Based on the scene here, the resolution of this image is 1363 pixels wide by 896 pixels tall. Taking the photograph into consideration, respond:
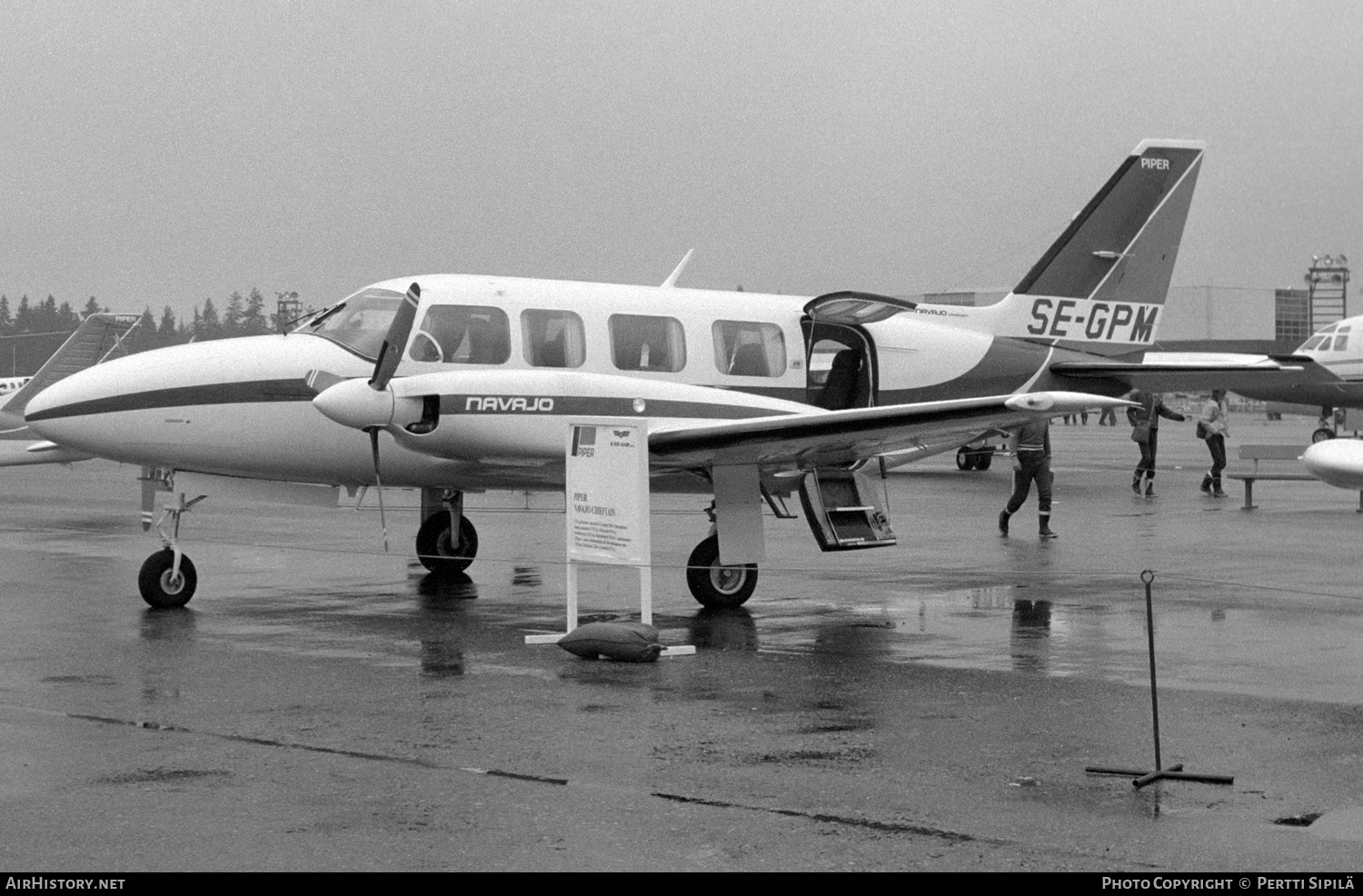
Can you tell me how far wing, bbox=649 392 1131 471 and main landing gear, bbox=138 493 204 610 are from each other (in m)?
3.90

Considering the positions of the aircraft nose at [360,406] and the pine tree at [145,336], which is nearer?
the aircraft nose at [360,406]

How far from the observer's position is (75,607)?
513 inches

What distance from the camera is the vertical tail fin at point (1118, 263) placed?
18.1m

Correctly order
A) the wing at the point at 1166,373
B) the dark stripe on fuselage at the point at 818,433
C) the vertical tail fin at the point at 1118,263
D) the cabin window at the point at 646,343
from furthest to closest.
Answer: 1. the vertical tail fin at the point at 1118,263
2. the wing at the point at 1166,373
3. the cabin window at the point at 646,343
4. the dark stripe on fuselage at the point at 818,433

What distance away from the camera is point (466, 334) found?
13.4 m

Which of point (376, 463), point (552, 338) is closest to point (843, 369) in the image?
point (552, 338)

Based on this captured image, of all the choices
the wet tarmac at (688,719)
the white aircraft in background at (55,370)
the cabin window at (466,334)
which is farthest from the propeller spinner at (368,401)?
the white aircraft in background at (55,370)

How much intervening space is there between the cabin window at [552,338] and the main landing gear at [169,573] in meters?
3.00

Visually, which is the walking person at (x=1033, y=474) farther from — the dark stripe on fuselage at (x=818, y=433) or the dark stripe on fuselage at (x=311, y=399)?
the dark stripe on fuselage at (x=818, y=433)

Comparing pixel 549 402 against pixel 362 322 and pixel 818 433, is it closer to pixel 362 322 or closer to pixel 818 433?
pixel 818 433

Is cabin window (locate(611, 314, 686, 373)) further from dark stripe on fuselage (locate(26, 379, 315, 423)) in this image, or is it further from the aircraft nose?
dark stripe on fuselage (locate(26, 379, 315, 423))

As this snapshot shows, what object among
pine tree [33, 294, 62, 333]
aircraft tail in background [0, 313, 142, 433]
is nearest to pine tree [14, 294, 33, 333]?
pine tree [33, 294, 62, 333]

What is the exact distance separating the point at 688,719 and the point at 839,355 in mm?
7465

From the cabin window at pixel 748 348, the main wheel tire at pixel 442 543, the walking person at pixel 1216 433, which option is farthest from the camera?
the walking person at pixel 1216 433
